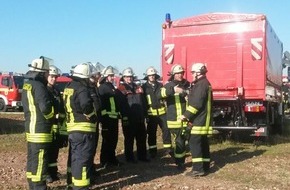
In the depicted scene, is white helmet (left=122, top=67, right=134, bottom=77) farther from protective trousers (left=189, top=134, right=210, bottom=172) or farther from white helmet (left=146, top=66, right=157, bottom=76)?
protective trousers (left=189, top=134, right=210, bottom=172)

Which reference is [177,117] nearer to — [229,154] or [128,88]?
[128,88]

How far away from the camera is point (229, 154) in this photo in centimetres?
959

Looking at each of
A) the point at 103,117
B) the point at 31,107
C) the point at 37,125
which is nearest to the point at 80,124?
the point at 37,125

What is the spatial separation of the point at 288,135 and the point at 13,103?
51.4ft

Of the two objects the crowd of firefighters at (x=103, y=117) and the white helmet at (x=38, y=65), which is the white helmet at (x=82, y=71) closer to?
the crowd of firefighters at (x=103, y=117)

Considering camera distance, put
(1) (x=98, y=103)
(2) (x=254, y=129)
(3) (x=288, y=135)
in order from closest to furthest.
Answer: (1) (x=98, y=103), (2) (x=254, y=129), (3) (x=288, y=135)

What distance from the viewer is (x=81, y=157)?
5.84 m

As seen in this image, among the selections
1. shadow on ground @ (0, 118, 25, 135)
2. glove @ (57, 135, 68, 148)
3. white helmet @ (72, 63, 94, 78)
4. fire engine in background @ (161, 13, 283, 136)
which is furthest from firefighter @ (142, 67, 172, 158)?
shadow on ground @ (0, 118, 25, 135)

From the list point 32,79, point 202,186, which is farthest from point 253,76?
point 32,79

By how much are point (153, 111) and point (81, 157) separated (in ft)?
11.7

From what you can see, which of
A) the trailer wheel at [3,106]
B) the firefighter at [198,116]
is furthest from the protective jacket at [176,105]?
the trailer wheel at [3,106]

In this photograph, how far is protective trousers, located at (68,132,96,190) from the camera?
229 inches

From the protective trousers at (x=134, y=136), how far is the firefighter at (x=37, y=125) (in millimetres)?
3015

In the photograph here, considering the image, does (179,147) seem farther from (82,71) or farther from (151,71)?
(82,71)
